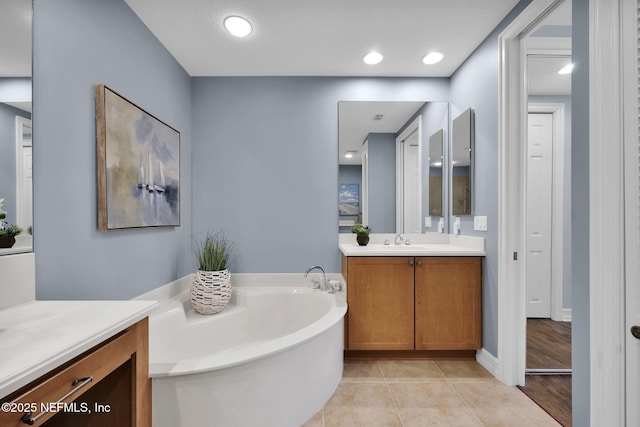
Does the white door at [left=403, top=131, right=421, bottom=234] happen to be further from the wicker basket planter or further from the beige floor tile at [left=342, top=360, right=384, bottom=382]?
the wicker basket planter

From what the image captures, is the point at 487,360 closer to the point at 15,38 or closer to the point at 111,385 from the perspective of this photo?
the point at 111,385

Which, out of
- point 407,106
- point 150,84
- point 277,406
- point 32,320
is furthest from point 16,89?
point 407,106

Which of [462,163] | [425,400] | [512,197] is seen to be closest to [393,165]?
[462,163]

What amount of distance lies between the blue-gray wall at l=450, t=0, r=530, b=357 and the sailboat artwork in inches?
93.0

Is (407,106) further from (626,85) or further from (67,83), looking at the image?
(67,83)

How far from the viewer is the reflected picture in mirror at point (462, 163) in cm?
243

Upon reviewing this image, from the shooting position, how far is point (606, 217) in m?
1.23

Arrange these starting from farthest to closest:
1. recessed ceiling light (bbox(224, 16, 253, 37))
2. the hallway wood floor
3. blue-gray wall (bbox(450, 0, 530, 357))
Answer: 1. blue-gray wall (bbox(450, 0, 530, 357))
2. recessed ceiling light (bbox(224, 16, 253, 37))
3. the hallway wood floor

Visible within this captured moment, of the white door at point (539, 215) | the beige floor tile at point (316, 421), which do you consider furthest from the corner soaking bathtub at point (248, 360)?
the white door at point (539, 215)

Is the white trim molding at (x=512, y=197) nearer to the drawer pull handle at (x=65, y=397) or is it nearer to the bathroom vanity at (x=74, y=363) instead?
the bathroom vanity at (x=74, y=363)

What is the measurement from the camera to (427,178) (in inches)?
112

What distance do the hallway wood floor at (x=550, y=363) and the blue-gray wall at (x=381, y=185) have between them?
1470 mm

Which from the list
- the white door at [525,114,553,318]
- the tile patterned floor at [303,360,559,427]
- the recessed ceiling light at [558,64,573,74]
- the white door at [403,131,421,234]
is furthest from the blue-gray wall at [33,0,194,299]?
the white door at [525,114,553,318]

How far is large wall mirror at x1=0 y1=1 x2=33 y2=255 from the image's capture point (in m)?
1.13
